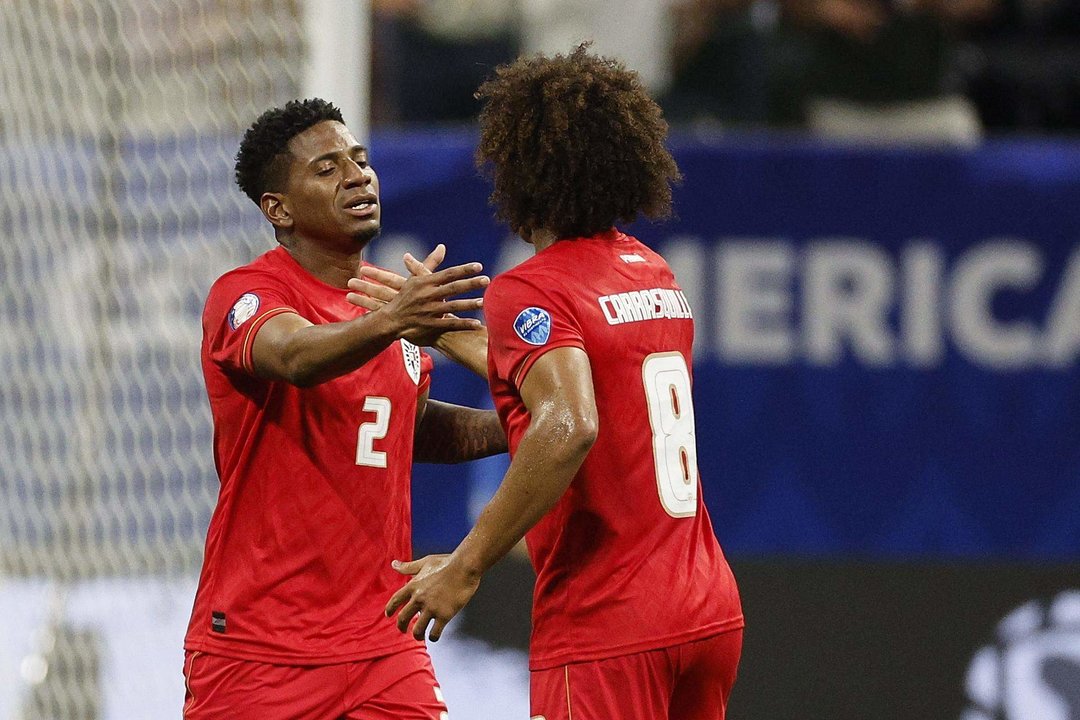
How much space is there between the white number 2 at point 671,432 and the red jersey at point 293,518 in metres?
0.81

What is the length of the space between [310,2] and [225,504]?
2140 mm

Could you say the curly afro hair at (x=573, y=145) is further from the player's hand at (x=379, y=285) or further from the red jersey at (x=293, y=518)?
the red jersey at (x=293, y=518)

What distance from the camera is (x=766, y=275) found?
6.20 m

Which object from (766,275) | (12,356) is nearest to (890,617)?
(766,275)

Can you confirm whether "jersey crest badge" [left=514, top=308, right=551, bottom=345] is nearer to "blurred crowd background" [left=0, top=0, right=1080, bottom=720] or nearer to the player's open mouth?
the player's open mouth

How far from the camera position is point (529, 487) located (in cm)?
297

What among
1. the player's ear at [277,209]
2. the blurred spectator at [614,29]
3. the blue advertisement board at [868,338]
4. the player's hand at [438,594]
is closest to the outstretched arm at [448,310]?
the player's ear at [277,209]

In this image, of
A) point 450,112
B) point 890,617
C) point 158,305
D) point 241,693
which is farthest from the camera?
point 450,112

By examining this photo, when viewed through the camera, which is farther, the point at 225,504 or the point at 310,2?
the point at 310,2

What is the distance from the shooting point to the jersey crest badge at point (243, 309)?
353 cm

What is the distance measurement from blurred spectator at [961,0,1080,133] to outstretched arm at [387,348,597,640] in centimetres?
543

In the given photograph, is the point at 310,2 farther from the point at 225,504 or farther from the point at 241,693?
the point at 241,693

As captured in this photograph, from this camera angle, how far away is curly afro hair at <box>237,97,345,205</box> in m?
3.84

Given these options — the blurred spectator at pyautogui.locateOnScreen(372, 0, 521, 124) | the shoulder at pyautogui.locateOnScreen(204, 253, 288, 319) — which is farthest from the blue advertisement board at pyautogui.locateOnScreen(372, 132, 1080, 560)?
the shoulder at pyautogui.locateOnScreen(204, 253, 288, 319)
